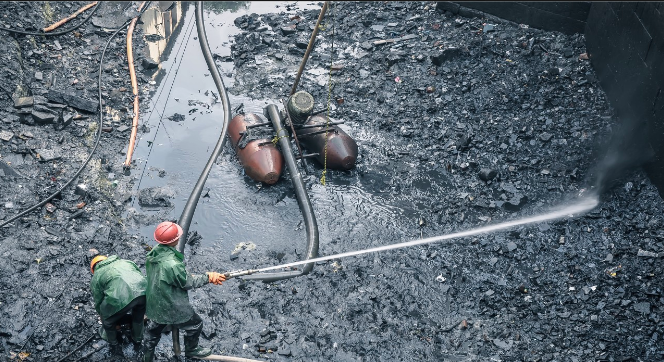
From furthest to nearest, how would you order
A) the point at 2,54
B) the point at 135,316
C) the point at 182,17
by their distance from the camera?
the point at 182,17, the point at 2,54, the point at 135,316

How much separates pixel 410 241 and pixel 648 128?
4058 mm

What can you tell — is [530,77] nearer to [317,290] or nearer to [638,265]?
[638,265]

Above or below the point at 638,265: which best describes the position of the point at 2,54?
above

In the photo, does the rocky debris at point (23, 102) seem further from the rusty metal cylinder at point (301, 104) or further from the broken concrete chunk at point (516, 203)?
the broken concrete chunk at point (516, 203)

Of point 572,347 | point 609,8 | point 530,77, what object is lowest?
point 572,347

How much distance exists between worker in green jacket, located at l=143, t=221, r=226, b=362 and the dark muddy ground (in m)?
1.10

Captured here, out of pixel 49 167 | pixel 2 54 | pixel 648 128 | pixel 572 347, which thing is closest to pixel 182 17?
pixel 2 54

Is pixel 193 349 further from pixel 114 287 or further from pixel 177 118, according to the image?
pixel 177 118

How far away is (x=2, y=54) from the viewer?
405 inches

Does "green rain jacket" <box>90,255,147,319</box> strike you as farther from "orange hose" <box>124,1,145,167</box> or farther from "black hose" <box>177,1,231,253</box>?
"orange hose" <box>124,1,145,167</box>

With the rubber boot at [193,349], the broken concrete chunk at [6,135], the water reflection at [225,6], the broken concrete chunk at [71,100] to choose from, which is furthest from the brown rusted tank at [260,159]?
the water reflection at [225,6]

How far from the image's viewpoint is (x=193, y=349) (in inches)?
257

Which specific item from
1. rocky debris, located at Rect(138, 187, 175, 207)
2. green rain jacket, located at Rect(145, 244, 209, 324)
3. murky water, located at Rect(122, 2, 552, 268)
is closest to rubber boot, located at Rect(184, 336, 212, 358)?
green rain jacket, located at Rect(145, 244, 209, 324)

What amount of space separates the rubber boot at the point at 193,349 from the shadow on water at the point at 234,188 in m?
1.83
